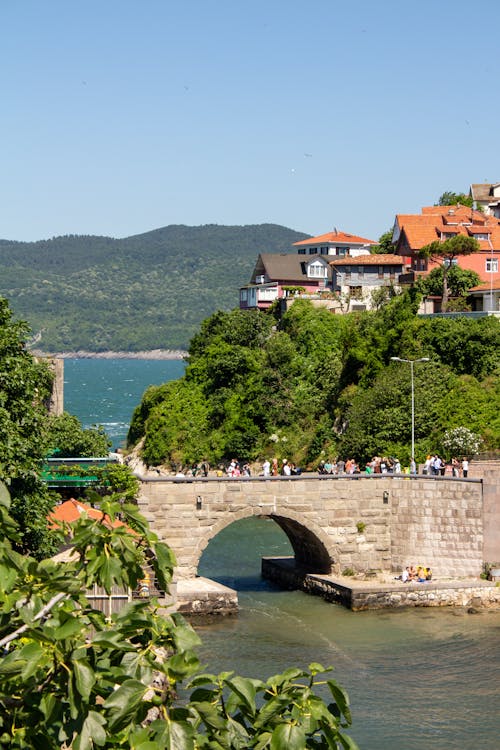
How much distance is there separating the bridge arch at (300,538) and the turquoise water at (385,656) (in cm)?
156

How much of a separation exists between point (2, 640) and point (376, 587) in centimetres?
3163

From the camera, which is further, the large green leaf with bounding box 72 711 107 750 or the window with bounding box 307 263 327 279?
the window with bounding box 307 263 327 279

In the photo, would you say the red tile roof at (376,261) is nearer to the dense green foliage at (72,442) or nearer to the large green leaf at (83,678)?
the dense green foliage at (72,442)

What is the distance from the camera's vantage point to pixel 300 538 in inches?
1732

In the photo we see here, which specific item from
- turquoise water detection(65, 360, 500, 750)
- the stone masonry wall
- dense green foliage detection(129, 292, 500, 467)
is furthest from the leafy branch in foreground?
dense green foliage detection(129, 292, 500, 467)

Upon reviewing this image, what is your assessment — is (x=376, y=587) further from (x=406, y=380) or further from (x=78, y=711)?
(x=78, y=711)

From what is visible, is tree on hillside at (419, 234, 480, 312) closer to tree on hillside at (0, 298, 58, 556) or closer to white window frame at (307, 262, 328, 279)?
white window frame at (307, 262, 328, 279)

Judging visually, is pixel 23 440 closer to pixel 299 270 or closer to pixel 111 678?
pixel 111 678

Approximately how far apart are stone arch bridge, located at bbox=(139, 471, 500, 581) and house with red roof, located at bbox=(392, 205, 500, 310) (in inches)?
1056

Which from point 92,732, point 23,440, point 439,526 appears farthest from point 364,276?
point 92,732

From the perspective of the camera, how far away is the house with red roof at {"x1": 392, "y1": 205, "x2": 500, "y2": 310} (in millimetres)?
73312

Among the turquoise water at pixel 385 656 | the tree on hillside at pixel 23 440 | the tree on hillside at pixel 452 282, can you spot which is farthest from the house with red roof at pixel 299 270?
the tree on hillside at pixel 23 440

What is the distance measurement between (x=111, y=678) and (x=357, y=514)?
33556mm

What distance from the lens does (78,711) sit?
834cm
